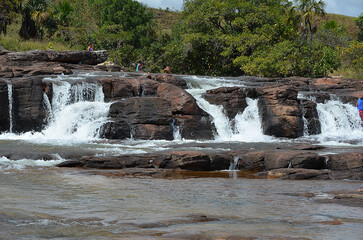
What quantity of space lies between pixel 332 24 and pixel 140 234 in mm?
52817

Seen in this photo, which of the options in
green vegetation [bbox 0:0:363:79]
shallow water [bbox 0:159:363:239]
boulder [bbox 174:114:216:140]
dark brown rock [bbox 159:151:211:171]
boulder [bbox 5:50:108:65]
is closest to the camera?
shallow water [bbox 0:159:363:239]

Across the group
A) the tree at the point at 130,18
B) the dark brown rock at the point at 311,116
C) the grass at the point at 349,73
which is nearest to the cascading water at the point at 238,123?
the dark brown rock at the point at 311,116

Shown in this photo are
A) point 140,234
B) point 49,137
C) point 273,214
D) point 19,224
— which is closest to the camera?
point 140,234

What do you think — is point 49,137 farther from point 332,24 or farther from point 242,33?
point 332,24

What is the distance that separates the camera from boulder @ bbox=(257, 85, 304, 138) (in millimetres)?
20938

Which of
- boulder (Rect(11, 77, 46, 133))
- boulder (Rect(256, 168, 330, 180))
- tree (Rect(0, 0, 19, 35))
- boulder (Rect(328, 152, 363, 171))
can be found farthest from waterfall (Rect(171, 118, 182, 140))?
tree (Rect(0, 0, 19, 35))

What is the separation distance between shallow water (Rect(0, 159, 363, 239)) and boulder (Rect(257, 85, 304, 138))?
10744 mm

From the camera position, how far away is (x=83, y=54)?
102ft

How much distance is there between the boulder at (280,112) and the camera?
20938mm

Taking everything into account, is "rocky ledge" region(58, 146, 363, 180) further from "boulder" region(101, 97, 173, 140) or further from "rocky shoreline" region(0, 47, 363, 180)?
"boulder" region(101, 97, 173, 140)

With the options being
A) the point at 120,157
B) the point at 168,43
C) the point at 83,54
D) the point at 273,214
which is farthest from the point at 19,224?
the point at 168,43

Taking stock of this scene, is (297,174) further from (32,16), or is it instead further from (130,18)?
(130,18)

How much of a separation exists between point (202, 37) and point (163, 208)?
3191cm

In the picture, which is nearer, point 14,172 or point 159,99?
point 14,172
